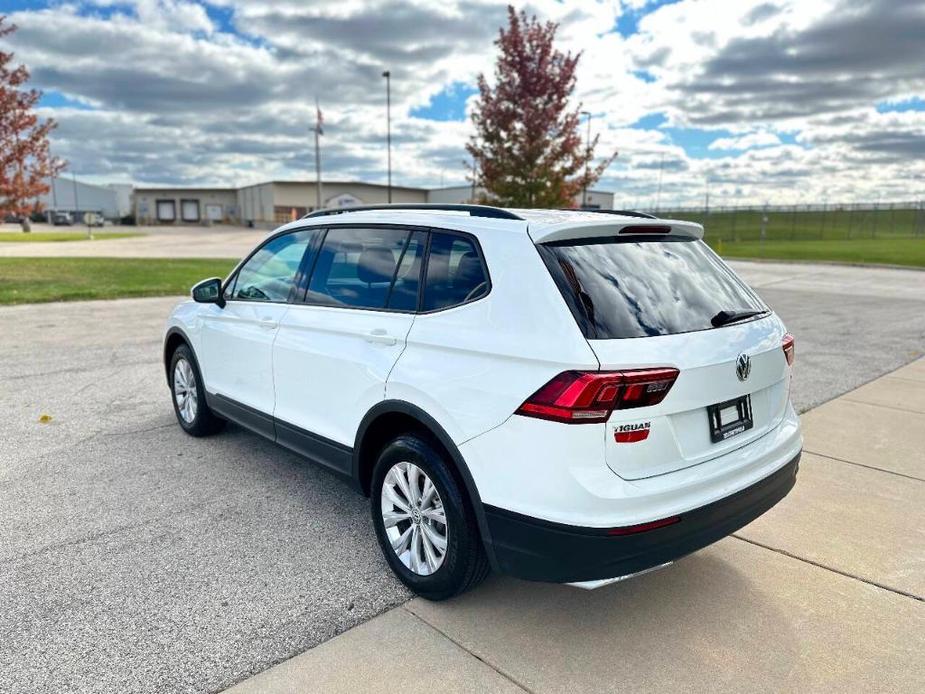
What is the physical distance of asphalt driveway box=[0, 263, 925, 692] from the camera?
9.02ft

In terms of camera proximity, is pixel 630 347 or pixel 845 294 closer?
pixel 630 347

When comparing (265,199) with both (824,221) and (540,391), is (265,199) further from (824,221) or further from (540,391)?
(540,391)

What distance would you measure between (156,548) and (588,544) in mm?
2323

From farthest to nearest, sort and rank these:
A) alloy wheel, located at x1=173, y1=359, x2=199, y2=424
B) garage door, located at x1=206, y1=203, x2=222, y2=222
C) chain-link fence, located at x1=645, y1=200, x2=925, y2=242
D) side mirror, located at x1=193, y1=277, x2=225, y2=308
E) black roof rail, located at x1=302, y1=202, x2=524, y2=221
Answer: garage door, located at x1=206, y1=203, x2=222, y2=222 → chain-link fence, located at x1=645, y1=200, x2=925, y2=242 → alloy wheel, located at x1=173, y1=359, x2=199, y2=424 → side mirror, located at x1=193, y1=277, x2=225, y2=308 → black roof rail, located at x1=302, y1=202, x2=524, y2=221

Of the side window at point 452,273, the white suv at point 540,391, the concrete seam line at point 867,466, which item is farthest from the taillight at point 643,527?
the concrete seam line at point 867,466

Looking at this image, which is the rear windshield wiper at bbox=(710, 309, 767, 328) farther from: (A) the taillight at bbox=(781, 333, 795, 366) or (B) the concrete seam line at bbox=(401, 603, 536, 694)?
(B) the concrete seam line at bbox=(401, 603, 536, 694)

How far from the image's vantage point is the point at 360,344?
11.4 feet

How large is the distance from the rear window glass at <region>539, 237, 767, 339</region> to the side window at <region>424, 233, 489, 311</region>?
338 millimetres

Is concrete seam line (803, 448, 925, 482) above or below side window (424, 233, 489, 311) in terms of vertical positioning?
below

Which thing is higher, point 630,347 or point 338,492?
point 630,347

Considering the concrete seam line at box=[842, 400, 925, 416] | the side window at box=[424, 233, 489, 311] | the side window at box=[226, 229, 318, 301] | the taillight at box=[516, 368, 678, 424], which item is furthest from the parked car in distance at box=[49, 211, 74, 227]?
the taillight at box=[516, 368, 678, 424]

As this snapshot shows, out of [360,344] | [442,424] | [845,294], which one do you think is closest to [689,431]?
[442,424]

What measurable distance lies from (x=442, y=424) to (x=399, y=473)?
1.55 ft

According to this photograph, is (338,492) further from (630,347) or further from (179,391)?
(630,347)
